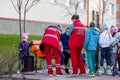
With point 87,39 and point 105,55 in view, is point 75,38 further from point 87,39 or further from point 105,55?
point 105,55

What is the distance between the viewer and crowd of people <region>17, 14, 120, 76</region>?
13.8 metres

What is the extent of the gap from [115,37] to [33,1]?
23434 mm

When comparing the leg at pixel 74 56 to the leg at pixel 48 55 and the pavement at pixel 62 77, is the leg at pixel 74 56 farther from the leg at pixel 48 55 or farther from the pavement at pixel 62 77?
the leg at pixel 48 55

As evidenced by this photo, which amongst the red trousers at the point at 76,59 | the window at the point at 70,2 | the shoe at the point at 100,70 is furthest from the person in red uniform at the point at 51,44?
the window at the point at 70,2

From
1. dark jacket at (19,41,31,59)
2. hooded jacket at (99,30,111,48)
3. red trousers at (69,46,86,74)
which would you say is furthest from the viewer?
dark jacket at (19,41,31,59)

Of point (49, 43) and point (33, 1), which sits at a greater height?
point (33, 1)

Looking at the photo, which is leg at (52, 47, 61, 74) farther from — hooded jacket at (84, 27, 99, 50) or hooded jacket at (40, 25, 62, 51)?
hooded jacket at (84, 27, 99, 50)

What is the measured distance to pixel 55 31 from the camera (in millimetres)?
13758

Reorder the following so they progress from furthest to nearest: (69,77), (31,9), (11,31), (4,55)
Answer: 1. (31,9)
2. (11,31)
3. (69,77)
4. (4,55)

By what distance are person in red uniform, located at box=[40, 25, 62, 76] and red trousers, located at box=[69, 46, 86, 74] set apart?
0.47m

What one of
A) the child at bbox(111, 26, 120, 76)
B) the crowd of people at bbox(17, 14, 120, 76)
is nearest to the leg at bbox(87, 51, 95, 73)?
the crowd of people at bbox(17, 14, 120, 76)

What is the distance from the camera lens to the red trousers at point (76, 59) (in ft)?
45.5

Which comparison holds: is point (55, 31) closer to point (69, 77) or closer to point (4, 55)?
point (69, 77)

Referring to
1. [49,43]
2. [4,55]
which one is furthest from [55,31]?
[4,55]
